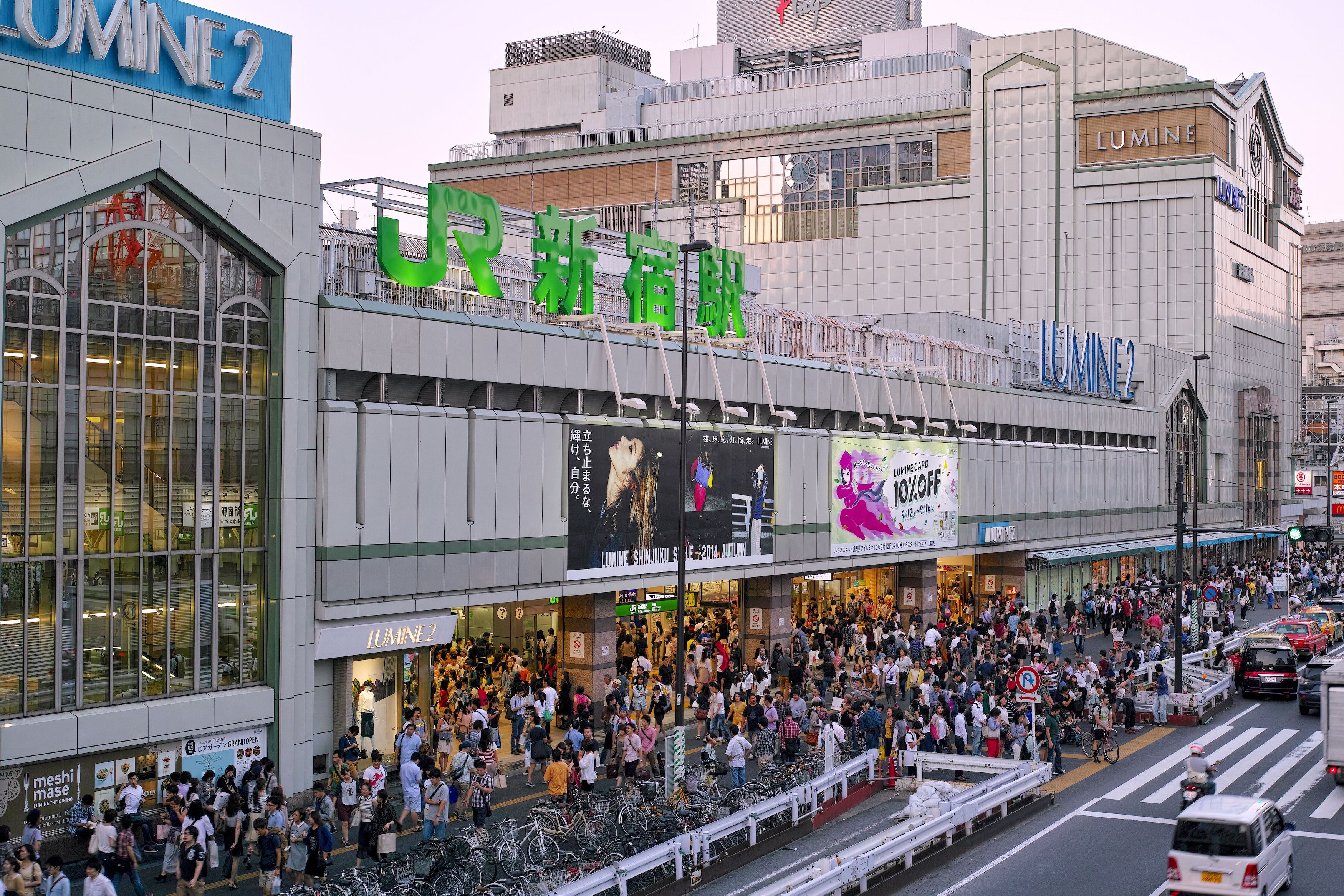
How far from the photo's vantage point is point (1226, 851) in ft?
62.9

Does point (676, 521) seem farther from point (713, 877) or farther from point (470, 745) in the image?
point (713, 877)

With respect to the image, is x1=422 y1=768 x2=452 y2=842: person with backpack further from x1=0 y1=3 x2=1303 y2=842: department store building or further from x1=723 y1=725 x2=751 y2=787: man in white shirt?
x1=723 y1=725 x2=751 y2=787: man in white shirt

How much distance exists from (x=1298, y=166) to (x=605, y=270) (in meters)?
88.5

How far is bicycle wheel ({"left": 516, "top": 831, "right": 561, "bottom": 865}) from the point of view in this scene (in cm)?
2067

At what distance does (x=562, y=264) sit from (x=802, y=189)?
6842cm

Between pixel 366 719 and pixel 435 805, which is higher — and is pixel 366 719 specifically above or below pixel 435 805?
above

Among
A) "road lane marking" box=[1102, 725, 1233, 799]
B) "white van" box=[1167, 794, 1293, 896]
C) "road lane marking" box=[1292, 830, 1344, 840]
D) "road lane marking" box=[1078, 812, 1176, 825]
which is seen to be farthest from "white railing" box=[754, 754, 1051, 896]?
"road lane marking" box=[1292, 830, 1344, 840]

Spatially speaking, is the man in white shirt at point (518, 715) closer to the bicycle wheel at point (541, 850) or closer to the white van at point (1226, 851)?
the bicycle wheel at point (541, 850)

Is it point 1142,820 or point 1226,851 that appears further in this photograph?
point 1142,820

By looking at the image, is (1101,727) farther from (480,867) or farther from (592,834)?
(480,867)

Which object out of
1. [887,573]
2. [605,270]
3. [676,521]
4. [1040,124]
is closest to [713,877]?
[676,521]

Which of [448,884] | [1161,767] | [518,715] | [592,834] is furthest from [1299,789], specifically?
[448,884]

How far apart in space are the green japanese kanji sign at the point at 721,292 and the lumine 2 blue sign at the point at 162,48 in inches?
578

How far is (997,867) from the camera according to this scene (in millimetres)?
22469
